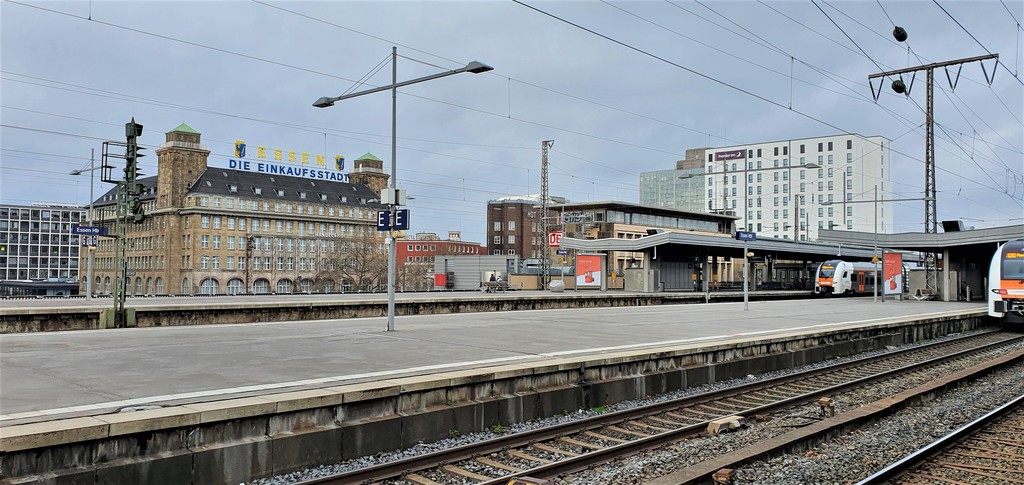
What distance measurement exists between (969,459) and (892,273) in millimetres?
41264

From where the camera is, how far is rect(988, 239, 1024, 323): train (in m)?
28.0

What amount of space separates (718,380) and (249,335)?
1064 centimetres

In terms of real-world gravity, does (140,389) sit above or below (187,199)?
below

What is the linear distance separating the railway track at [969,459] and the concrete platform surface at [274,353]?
235 inches

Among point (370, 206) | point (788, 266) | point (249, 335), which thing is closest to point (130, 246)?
point (370, 206)

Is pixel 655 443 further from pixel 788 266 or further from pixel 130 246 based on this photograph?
pixel 130 246

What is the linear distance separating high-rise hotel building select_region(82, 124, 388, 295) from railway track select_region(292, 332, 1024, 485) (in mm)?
95516

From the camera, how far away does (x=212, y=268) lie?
108m

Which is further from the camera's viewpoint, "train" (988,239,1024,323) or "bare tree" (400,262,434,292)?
"bare tree" (400,262,434,292)

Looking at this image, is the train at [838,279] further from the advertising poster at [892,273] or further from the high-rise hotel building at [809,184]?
the high-rise hotel building at [809,184]

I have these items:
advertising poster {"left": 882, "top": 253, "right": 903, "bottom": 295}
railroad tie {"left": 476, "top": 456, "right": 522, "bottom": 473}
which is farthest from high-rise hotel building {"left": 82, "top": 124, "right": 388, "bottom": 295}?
railroad tie {"left": 476, "top": 456, "right": 522, "bottom": 473}

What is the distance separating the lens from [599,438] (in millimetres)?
10273

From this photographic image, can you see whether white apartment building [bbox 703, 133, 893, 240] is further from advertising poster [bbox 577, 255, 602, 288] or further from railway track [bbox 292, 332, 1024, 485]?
railway track [bbox 292, 332, 1024, 485]

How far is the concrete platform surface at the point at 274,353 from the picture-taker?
9227mm
